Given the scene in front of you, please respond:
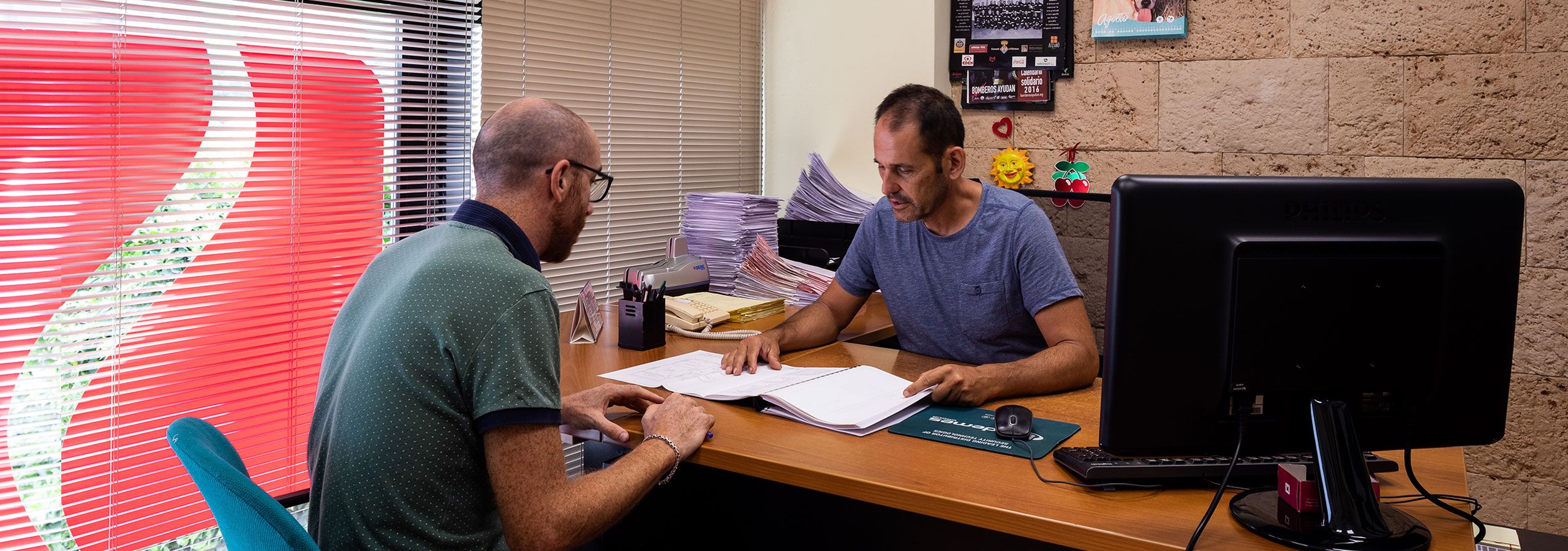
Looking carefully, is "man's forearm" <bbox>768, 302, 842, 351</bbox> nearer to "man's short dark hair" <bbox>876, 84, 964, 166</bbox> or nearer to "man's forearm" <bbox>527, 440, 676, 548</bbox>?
A: "man's short dark hair" <bbox>876, 84, 964, 166</bbox>

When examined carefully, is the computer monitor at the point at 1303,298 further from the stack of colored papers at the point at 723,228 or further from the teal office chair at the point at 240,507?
the stack of colored papers at the point at 723,228

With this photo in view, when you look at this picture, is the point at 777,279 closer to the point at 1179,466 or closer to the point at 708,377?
the point at 708,377

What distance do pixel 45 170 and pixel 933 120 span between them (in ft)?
5.92

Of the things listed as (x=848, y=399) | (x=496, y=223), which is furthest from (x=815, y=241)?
(x=496, y=223)

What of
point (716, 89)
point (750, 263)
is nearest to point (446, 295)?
point (750, 263)

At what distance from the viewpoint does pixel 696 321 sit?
8.09ft

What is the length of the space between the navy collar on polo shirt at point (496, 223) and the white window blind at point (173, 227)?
950 mm

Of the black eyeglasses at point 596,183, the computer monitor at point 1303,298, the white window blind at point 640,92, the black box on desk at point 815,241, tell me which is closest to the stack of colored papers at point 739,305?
the black box on desk at point 815,241

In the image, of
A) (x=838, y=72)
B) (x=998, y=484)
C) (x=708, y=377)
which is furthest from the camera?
(x=838, y=72)

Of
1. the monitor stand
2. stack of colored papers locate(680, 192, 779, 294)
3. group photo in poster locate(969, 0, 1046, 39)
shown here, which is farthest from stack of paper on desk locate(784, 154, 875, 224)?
the monitor stand

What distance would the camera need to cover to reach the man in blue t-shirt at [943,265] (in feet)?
7.32

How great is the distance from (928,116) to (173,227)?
1.65 m

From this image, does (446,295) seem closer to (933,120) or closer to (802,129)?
(933,120)

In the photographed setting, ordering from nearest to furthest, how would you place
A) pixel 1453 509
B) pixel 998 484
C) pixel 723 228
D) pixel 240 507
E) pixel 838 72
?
pixel 240 507 < pixel 1453 509 < pixel 998 484 < pixel 723 228 < pixel 838 72
